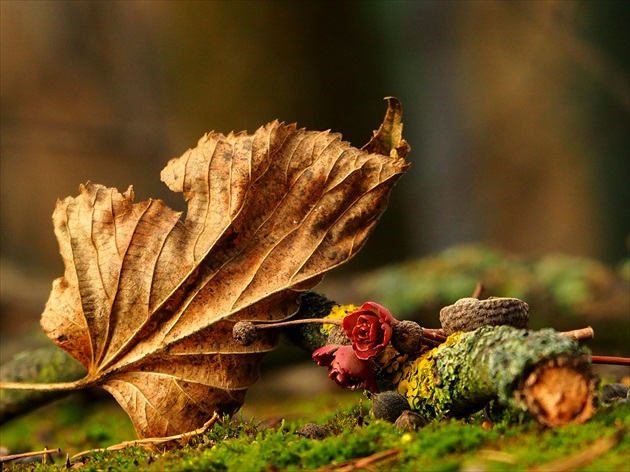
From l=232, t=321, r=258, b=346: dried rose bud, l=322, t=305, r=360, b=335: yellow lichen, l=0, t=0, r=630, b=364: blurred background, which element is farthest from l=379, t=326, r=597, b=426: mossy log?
l=0, t=0, r=630, b=364: blurred background

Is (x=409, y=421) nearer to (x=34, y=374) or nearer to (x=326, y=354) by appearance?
(x=326, y=354)

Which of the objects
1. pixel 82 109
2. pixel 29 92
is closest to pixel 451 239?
pixel 82 109

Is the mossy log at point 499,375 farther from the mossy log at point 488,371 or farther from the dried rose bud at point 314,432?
the dried rose bud at point 314,432

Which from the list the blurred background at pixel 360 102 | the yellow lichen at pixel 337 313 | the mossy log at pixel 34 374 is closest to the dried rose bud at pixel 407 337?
the yellow lichen at pixel 337 313

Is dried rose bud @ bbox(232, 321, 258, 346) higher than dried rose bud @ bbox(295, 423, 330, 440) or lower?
higher

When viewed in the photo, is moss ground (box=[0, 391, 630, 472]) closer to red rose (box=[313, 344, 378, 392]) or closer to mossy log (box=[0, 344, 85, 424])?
red rose (box=[313, 344, 378, 392])

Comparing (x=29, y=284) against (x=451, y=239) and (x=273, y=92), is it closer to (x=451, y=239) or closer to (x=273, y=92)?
(x=273, y=92)
